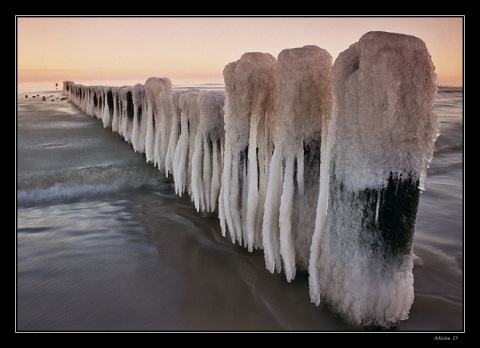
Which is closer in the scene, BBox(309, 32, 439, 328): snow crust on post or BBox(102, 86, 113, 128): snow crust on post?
BBox(309, 32, 439, 328): snow crust on post

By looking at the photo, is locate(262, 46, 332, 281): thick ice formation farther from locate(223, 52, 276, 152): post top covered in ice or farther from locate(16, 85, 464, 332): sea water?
locate(223, 52, 276, 152): post top covered in ice

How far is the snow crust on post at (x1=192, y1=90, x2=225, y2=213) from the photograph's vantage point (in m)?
4.49

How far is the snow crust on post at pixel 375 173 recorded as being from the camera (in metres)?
2.26

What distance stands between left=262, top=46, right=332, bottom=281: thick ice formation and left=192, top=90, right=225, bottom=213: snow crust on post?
1.46 m

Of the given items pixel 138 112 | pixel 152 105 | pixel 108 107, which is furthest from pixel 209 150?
pixel 108 107

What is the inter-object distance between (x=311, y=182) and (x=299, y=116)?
519 millimetres

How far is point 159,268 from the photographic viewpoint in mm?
3680

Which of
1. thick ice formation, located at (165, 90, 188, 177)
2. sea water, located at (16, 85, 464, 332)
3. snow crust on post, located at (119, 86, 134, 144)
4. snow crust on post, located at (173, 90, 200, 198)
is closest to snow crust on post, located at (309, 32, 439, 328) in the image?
sea water, located at (16, 85, 464, 332)

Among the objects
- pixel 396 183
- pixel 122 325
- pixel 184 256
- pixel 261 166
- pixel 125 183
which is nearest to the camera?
pixel 396 183

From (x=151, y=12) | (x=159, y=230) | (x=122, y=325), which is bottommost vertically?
(x=122, y=325)

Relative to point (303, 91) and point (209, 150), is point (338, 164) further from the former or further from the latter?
point (209, 150)

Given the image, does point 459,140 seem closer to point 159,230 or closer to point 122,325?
point 159,230

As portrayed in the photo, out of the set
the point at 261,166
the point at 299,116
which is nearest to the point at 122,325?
the point at 261,166

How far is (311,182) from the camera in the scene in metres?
3.09
